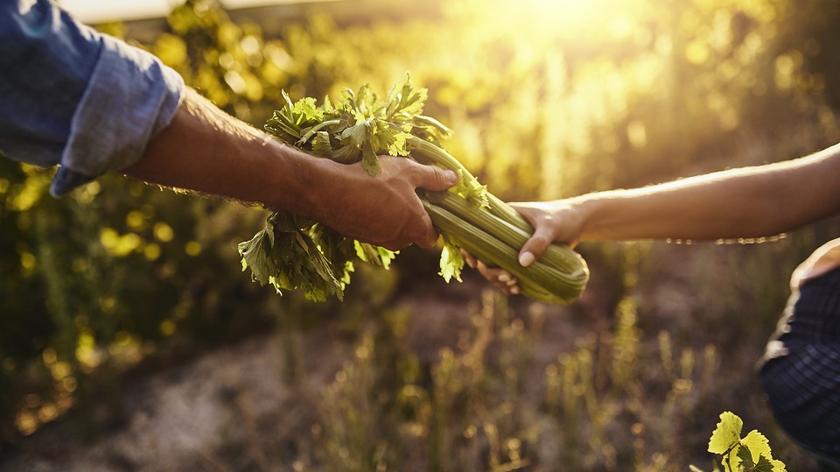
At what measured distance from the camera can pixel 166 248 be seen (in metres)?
3.42

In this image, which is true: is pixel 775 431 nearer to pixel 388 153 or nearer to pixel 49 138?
pixel 388 153

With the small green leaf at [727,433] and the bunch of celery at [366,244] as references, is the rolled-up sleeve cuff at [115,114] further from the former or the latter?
the small green leaf at [727,433]

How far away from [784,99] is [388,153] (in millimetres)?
4638

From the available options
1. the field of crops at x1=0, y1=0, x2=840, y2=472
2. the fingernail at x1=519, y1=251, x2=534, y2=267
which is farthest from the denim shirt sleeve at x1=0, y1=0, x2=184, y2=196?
the field of crops at x1=0, y1=0, x2=840, y2=472

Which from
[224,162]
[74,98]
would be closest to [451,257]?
[224,162]

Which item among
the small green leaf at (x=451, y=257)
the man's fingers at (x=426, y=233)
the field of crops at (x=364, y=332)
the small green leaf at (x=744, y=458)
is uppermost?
the small green leaf at (x=744, y=458)

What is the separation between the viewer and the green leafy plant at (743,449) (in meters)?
1.13

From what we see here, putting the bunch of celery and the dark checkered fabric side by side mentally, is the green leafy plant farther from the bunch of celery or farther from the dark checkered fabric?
the bunch of celery

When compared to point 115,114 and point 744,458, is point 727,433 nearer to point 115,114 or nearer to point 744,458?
point 744,458

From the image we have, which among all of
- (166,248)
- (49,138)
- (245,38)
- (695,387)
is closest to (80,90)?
(49,138)

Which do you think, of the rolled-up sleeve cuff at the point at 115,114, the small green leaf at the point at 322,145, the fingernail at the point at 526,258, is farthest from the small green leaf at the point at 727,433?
the rolled-up sleeve cuff at the point at 115,114

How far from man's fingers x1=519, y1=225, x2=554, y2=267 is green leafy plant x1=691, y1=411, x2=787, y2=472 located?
0.72m

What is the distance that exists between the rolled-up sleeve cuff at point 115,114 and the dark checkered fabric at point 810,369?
155 cm

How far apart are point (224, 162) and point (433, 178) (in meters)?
0.56
